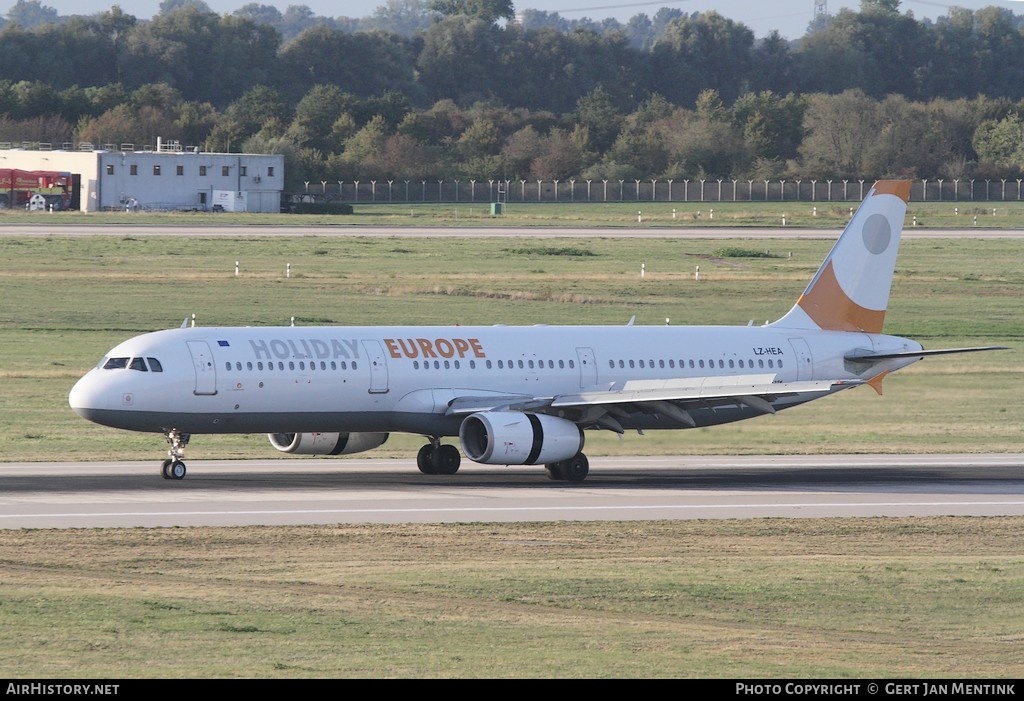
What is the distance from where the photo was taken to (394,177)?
19338 centimetres

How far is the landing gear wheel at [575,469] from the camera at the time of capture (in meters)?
43.6

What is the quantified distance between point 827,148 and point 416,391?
518 ft

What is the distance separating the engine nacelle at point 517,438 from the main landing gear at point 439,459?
5.73 ft

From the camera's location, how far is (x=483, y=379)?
44594 mm

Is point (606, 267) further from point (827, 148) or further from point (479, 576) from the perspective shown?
point (827, 148)

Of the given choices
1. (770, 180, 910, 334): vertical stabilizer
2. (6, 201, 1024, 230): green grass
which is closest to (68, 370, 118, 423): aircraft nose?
(770, 180, 910, 334): vertical stabilizer

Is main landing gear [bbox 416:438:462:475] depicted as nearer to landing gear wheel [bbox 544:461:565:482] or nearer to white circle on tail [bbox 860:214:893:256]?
landing gear wheel [bbox 544:461:565:482]

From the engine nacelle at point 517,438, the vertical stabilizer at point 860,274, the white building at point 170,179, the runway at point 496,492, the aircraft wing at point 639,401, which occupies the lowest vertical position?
the runway at point 496,492

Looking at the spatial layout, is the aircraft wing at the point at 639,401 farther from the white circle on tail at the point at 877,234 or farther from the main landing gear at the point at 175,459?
the white circle on tail at the point at 877,234

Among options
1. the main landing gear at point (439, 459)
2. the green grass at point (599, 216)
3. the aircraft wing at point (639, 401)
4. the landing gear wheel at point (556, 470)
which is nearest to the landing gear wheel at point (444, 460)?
the main landing gear at point (439, 459)

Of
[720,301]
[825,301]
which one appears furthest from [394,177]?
[825,301]

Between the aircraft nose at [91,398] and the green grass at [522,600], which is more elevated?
the aircraft nose at [91,398]

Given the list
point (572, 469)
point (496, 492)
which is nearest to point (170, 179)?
point (572, 469)

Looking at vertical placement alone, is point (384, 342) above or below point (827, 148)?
below
